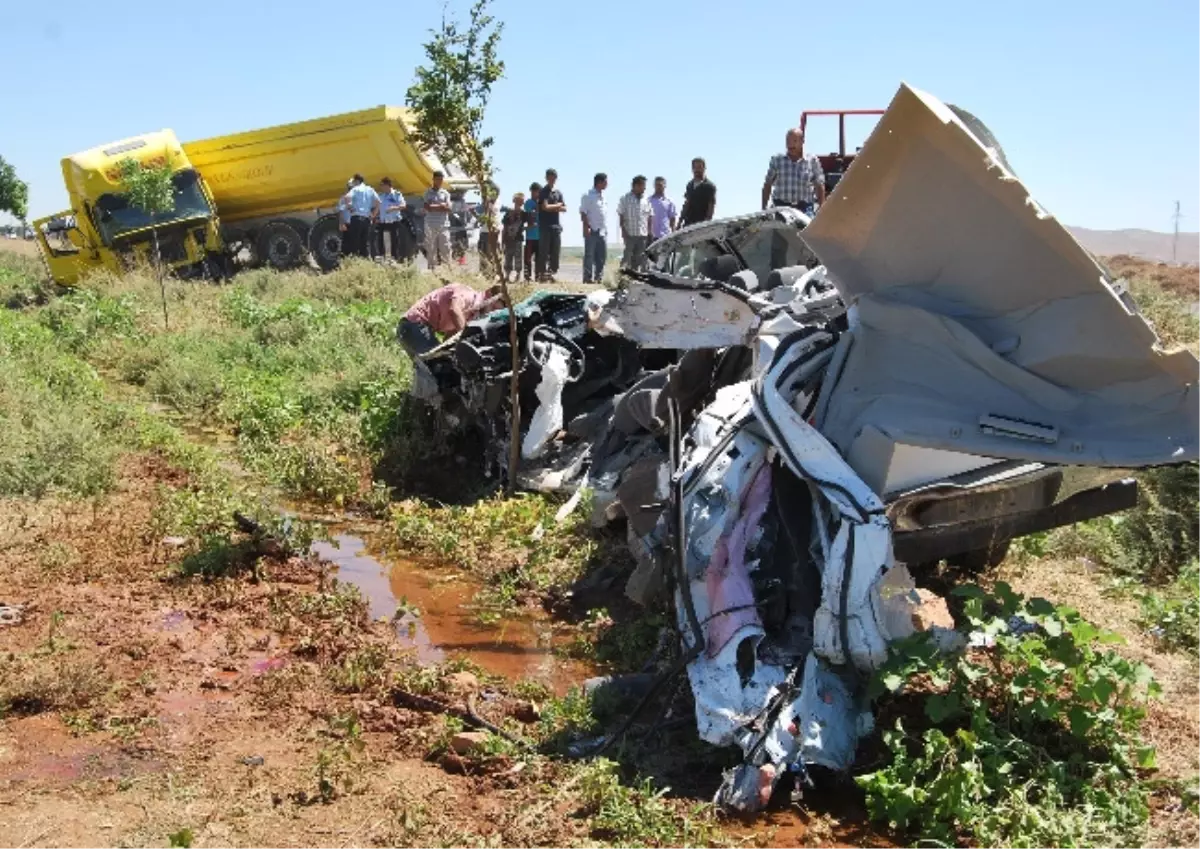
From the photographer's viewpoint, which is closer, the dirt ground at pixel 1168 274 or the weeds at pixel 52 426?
the weeds at pixel 52 426

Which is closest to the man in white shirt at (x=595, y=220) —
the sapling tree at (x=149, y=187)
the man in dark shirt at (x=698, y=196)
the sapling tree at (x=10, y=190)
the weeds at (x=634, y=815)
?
the man in dark shirt at (x=698, y=196)

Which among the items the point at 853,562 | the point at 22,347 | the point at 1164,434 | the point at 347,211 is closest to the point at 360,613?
the point at 853,562

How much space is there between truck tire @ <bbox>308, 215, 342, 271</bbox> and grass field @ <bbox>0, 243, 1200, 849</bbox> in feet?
48.3

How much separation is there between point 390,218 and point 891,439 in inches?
781

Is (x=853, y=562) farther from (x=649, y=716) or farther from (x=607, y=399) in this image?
(x=607, y=399)

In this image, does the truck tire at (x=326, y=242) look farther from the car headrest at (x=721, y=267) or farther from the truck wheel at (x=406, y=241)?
the car headrest at (x=721, y=267)

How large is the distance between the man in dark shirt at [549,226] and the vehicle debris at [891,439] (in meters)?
15.4

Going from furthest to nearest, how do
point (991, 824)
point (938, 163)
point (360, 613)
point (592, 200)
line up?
point (592, 200) < point (360, 613) < point (938, 163) < point (991, 824)

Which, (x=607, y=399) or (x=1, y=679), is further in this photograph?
(x=607, y=399)

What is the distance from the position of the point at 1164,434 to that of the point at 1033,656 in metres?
1.02

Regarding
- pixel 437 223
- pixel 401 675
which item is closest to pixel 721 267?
pixel 401 675

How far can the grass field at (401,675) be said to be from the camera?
4184mm

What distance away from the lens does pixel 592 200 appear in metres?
19.5

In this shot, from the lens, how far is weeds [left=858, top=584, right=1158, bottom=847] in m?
4.04
